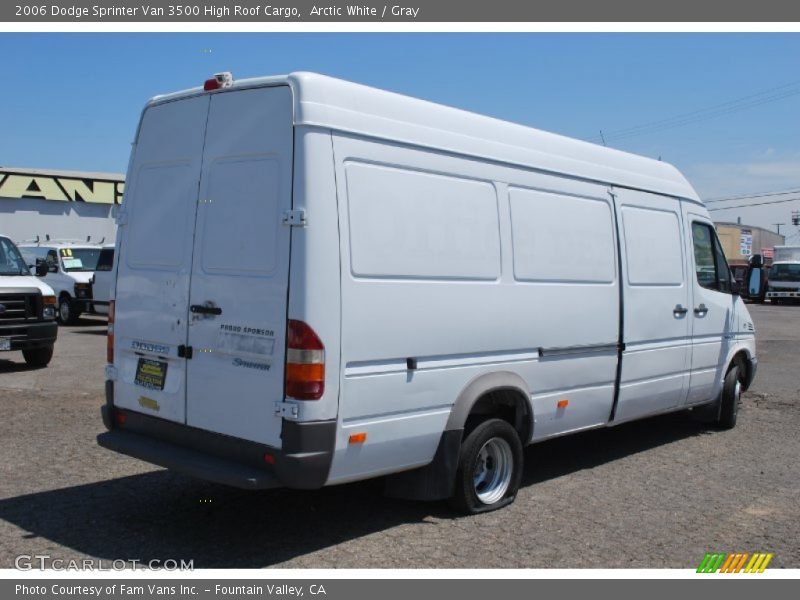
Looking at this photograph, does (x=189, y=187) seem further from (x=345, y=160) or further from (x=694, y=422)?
(x=694, y=422)

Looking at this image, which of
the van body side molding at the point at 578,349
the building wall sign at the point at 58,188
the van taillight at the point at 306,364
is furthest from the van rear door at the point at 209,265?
the building wall sign at the point at 58,188

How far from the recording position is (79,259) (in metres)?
22.4

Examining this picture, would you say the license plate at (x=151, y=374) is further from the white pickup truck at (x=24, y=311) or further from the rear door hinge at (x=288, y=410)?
the white pickup truck at (x=24, y=311)

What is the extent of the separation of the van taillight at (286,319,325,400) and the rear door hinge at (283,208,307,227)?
0.55 m

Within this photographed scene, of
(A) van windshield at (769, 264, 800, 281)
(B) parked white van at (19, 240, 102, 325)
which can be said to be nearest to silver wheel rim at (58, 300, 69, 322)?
(B) parked white van at (19, 240, 102, 325)

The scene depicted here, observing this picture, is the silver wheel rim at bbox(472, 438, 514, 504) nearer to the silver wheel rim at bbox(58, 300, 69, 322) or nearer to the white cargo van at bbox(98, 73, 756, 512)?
the white cargo van at bbox(98, 73, 756, 512)

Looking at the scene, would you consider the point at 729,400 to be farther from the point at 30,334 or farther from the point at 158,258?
the point at 30,334

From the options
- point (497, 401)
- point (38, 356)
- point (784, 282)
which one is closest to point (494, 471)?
point (497, 401)

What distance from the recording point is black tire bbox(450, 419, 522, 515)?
579 cm

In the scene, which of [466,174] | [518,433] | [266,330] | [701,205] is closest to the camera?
[266,330]

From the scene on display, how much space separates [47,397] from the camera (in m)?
10.3

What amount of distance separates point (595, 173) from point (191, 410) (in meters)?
3.80

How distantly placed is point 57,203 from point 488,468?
35.2 meters

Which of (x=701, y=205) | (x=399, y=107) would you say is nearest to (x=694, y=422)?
(x=701, y=205)
